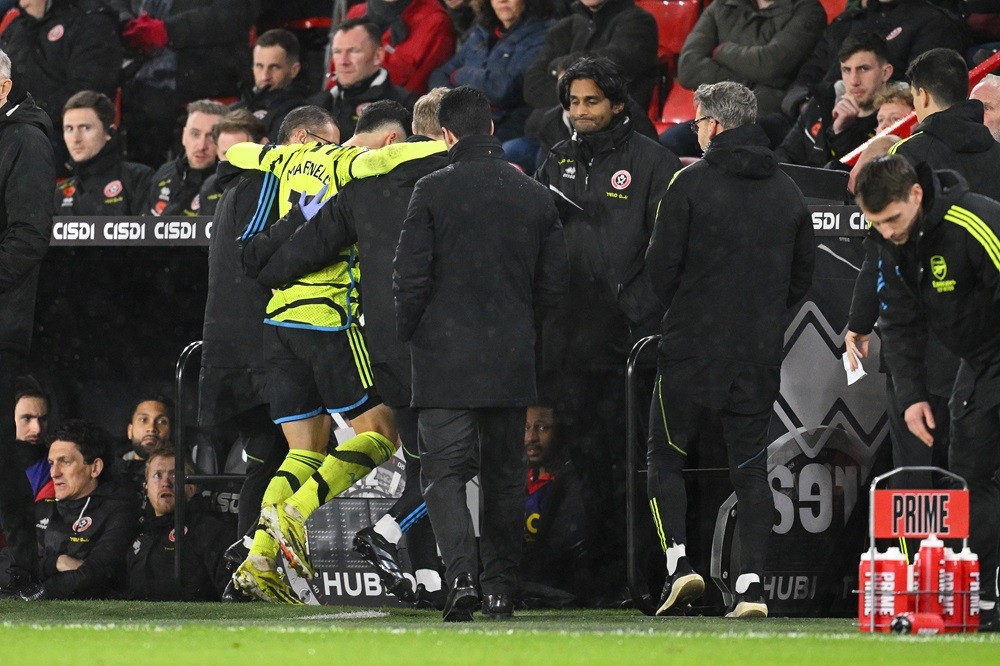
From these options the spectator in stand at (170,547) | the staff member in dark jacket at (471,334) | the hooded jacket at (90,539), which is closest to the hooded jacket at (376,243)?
the staff member in dark jacket at (471,334)

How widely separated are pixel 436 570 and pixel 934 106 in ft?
9.42

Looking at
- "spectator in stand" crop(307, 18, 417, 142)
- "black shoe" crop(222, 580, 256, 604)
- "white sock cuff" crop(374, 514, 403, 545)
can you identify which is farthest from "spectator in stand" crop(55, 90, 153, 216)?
"white sock cuff" crop(374, 514, 403, 545)

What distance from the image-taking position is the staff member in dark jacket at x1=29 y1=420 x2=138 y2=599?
31.1 feet

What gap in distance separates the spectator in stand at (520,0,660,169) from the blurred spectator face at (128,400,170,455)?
8.27 ft

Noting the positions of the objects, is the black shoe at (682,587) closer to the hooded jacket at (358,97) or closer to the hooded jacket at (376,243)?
the hooded jacket at (376,243)

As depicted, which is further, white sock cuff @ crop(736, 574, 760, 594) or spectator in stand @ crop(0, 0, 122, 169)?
spectator in stand @ crop(0, 0, 122, 169)

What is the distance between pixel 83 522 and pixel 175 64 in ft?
14.2

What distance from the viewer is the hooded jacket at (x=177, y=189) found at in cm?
1079

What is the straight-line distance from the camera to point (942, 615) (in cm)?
609

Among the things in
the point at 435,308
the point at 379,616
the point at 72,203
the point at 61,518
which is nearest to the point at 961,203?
the point at 435,308

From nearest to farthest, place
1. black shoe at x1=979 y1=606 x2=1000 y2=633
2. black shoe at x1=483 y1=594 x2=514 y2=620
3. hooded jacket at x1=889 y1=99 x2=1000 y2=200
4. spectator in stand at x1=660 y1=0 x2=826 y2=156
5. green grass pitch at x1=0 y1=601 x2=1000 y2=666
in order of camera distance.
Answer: green grass pitch at x1=0 y1=601 x2=1000 y2=666 → black shoe at x1=979 y1=606 x2=1000 y2=633 → black shoe at x1=483 y1=594 x2=514 y2=620 → hooded jacket at x1=889 y1=99 x2=1000 y2=200 → spectator in stand at x1=660 y1=0 x2=826 y2=156

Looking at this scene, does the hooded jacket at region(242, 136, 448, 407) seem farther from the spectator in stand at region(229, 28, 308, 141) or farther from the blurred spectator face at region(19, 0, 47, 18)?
the blurred spectator face at region(19, 0, 47, 18)

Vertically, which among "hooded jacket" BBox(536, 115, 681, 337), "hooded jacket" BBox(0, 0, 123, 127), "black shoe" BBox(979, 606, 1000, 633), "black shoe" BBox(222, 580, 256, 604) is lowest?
"black shoe" BBox(222, 580, 256, 604)

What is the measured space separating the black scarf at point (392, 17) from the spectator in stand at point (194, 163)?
2008mm
